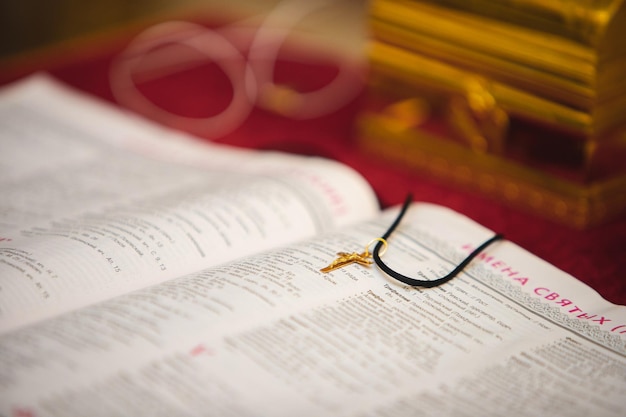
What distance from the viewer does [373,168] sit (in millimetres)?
968

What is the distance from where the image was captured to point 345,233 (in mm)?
682

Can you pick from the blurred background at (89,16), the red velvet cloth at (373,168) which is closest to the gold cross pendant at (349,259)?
the red velvet cloth at (373,168)

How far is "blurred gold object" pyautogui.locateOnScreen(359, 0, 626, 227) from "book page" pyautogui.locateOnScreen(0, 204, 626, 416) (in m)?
0.19

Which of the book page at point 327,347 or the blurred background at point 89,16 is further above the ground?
the blurred background at point 89,16

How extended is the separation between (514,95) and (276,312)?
40 centimetres

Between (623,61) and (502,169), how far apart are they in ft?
0.56

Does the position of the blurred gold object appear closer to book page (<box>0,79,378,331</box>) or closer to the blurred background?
book page (<box>0,79,378,331</box>)

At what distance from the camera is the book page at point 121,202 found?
609 mm

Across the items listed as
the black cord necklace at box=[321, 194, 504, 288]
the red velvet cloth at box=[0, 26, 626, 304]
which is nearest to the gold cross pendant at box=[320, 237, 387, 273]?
the black cord necklace at box=[321, 194, 504, 288]

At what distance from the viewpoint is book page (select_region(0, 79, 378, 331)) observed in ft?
2.00

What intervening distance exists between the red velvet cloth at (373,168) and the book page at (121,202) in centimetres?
8

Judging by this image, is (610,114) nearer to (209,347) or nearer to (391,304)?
(391,304)

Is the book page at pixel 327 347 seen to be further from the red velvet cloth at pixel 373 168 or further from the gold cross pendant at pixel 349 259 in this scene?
the red velvet cloth at pixel 373 168

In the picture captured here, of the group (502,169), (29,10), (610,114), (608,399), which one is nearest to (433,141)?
(502,169)
